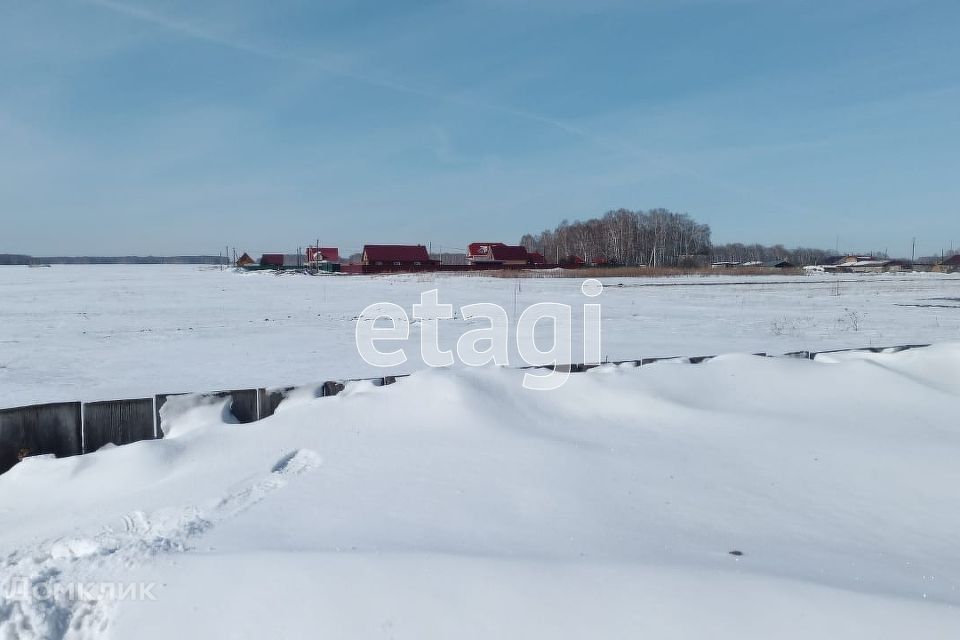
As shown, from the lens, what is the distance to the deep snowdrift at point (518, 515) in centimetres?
232

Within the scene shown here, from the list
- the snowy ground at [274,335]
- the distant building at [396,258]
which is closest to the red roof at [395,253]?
the distant building at [396,258]

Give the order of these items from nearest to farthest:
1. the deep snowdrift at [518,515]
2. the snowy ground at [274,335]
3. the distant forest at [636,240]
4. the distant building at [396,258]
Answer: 1. the deep snowdrift at [518,515]
2. the snowy ground at [274,335]
3. the distant building at [396,258]
4. the distant forest at [636,240]

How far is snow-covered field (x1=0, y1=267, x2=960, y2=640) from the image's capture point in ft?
7.62

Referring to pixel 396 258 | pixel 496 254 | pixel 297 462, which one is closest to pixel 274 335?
pixel 297 462

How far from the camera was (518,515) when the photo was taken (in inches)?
127

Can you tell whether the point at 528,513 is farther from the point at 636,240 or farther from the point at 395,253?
the point at 636,240

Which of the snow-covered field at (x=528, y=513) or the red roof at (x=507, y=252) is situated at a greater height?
the red roof at (x=507, y=252)

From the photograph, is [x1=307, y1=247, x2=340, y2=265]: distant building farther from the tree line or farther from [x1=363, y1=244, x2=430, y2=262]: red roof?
the tree line

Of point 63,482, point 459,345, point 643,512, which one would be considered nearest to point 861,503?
point 643,512

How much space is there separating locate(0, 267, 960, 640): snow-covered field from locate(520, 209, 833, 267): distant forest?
277ft

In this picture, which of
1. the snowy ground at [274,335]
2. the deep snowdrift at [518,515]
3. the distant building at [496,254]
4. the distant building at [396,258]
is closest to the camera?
the deep snowdrift at [518,515]

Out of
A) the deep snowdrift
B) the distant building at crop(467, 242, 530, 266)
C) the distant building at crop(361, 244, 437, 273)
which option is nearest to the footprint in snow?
the deep snowdrift

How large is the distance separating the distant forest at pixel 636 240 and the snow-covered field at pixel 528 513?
3329 inches

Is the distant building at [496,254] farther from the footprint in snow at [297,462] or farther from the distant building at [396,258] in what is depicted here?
the footprint in snow at [297,462]
